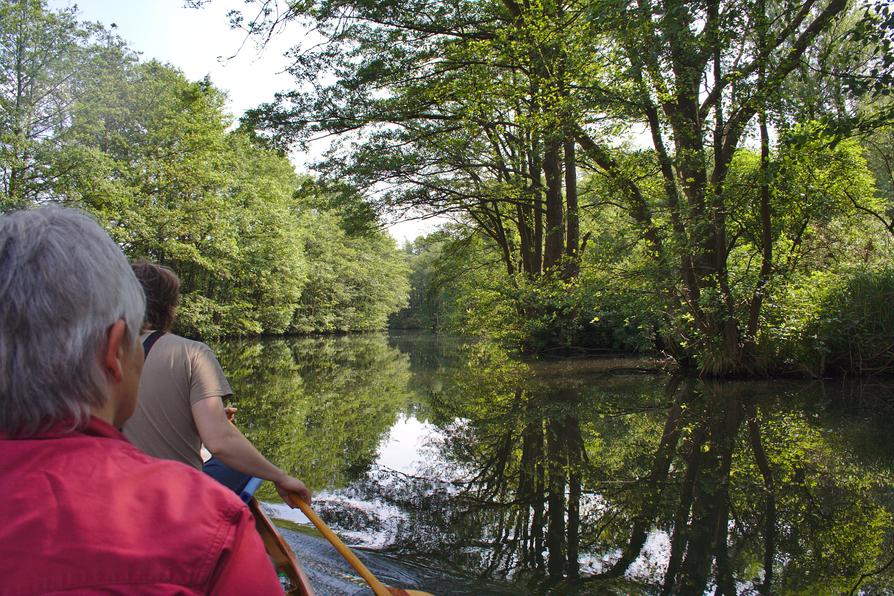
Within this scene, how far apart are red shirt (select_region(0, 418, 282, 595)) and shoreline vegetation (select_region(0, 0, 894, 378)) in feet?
22.9

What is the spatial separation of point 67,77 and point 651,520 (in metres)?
22.6

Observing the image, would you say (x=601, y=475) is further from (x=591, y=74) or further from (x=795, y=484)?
(x=591, y=74)

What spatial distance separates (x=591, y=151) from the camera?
11.2 m

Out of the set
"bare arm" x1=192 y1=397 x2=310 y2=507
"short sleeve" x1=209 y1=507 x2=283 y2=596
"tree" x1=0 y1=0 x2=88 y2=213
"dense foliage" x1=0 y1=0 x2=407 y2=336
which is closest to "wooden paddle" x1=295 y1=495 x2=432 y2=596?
"bare arm" x1=192 y1=397 x2=310 y2=507

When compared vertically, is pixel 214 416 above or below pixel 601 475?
above

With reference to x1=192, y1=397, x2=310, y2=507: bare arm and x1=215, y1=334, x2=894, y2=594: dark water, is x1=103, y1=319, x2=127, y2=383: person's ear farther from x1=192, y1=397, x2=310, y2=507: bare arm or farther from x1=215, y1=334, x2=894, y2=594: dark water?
x1=215, y1=334, x2=894, y2=594: dark water

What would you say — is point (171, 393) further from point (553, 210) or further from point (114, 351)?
point (553, 210)

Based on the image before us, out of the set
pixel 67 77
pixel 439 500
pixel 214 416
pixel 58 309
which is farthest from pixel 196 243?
pixel 58 309

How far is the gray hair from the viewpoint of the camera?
918 mm

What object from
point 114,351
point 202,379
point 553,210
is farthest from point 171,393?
point 553,210

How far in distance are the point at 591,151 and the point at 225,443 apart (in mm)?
9991

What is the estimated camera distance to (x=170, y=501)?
2.88 ft

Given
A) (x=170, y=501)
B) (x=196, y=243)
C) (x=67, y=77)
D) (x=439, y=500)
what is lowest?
(x=439, y=500)

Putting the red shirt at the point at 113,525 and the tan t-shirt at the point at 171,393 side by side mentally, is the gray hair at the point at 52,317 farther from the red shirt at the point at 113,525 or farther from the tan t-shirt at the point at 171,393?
the tan t-shirt at the point at 171,393
